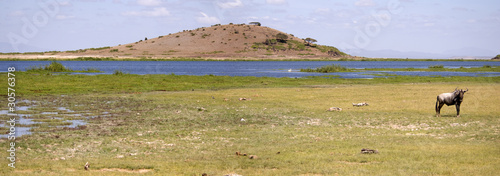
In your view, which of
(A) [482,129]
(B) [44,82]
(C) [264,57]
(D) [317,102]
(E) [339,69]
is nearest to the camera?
(A) [482,129]

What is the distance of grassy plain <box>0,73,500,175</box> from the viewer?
13.5 metres

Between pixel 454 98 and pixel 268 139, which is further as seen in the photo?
pixel 454 98

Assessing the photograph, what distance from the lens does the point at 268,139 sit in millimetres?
18453

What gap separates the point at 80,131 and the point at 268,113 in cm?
1032

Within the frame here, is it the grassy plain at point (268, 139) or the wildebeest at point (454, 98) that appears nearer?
the grassy plain at point (268, 139)

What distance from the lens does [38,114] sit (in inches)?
1011

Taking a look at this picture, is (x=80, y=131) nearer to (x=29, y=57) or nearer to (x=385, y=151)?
(x=385, y=151)

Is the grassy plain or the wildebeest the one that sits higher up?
the wildebeest

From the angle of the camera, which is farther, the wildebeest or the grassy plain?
the wildebeest

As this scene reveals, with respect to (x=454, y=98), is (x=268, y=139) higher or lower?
lower

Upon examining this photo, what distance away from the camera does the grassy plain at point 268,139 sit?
1355cm

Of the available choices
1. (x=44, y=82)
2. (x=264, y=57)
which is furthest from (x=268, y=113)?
(x=264, y=57)

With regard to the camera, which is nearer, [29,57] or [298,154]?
[298,154]

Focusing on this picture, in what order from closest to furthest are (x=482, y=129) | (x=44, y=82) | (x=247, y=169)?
(x=247, y=169)
(x=482, y=129)
(x=44, y=82)
